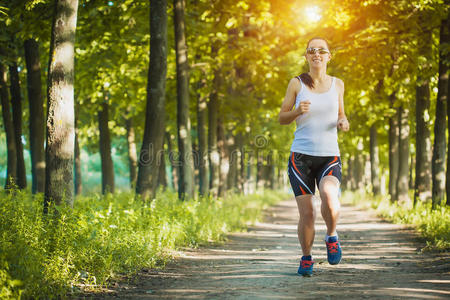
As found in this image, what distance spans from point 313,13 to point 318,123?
1272 cm

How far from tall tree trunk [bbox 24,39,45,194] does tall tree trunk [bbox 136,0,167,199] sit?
4651 millimetres

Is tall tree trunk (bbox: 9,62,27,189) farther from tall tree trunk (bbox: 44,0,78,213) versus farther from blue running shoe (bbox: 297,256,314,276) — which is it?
blue running shoe (bbox: 297,256,314,276)

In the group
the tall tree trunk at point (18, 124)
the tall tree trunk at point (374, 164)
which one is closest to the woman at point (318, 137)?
the tall tree trunk at point (18, 124)

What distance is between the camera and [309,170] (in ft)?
20.7

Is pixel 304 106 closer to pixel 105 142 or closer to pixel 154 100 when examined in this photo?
pixel 154 100

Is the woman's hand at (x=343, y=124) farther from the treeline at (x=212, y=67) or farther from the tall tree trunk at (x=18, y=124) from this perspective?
the tall tree trunk at (x=18, y=124)

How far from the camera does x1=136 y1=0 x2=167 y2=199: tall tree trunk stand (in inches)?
474

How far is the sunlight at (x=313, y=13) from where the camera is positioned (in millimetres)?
17297

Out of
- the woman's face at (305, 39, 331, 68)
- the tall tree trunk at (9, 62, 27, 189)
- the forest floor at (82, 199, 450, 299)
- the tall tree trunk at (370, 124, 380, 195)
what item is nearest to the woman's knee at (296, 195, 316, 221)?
the forest floor at (82, 199, 450, 299)

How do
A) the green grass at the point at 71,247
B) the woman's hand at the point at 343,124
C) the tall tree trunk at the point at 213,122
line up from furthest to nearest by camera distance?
the tall tree trunk at the point at 213,122 < the woman's hand at the point at 343,124 < the green grass at the point at 71,247

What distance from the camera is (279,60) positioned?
2362cm

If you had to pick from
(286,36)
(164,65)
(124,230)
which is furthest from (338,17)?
(124,230)

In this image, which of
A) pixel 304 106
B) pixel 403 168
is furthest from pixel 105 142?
pixel 304 106

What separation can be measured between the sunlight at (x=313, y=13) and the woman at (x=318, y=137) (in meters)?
11.5
